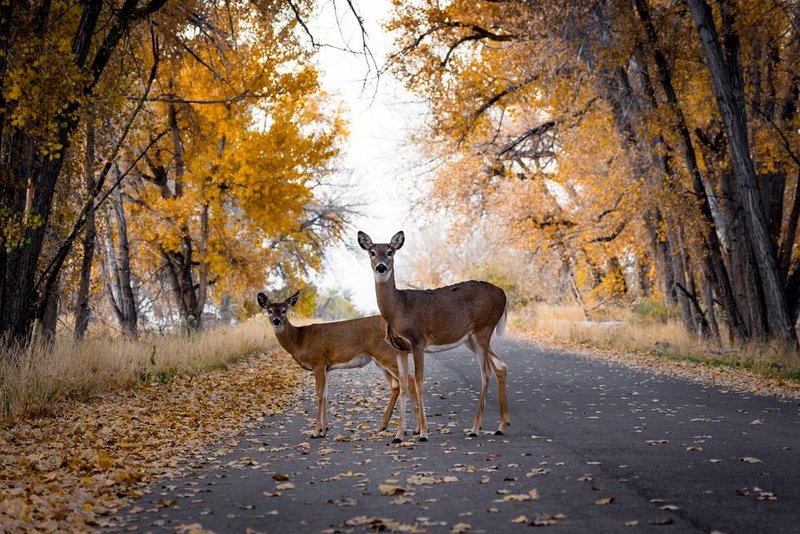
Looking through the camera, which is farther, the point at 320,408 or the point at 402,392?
the point at 320,408

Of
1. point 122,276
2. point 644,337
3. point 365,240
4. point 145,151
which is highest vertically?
point 145,151

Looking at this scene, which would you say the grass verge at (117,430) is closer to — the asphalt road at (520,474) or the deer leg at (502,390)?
the asphalt road at (520,474)

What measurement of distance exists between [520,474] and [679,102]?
1652cm

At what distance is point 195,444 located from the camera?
10258 mm

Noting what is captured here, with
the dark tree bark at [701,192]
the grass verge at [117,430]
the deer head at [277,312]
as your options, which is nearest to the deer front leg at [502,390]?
the deer head at [277,312]

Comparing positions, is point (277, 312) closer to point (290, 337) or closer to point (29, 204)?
point (290, 337)

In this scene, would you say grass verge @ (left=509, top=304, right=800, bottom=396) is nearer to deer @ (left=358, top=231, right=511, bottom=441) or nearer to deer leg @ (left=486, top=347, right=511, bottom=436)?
deer leg @ (left=486, top=347, right=511, bottom=436)

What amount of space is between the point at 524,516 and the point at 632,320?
26795 mm

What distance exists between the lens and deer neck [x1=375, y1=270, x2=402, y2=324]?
1055 centimetres

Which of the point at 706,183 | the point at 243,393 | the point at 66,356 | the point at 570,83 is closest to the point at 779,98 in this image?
the point at 706,183

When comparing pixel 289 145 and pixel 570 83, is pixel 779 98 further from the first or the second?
pixel 289 145

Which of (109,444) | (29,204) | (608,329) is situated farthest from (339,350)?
(608,329)

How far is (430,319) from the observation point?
10.7 metres

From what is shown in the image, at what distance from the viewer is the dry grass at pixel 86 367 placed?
38.2 feet
